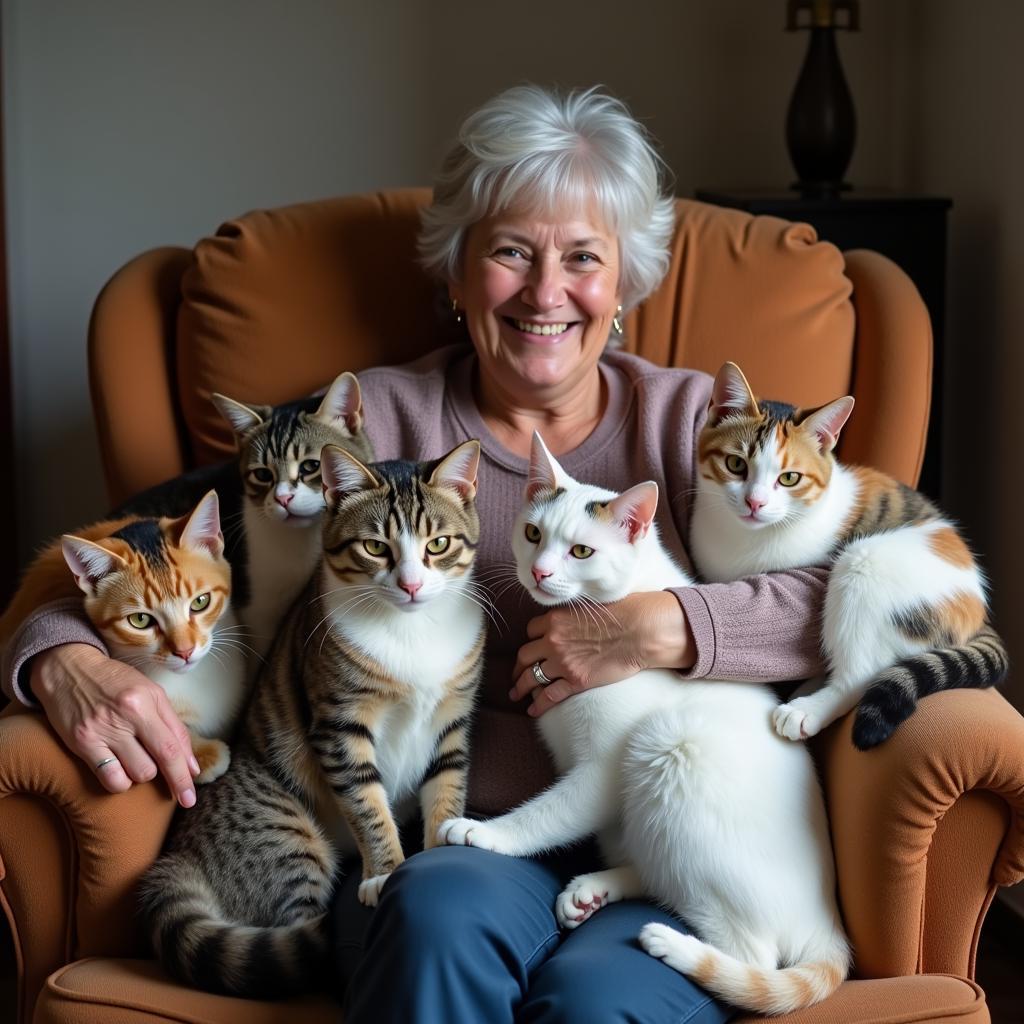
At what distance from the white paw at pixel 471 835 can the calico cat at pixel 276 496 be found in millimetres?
431

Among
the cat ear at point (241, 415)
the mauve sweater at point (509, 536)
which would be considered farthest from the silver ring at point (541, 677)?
the cat ear at point (241, 415)

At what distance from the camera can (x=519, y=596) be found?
198cm

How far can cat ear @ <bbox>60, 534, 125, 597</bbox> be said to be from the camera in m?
1.68

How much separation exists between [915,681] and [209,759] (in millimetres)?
997

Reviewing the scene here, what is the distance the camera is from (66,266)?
2949mm

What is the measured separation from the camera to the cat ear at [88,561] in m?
1.68

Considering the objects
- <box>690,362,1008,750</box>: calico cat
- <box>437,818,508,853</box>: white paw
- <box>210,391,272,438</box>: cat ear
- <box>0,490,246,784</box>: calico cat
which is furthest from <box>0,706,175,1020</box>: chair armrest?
<box>690,362,1008,750</box>: calico cat

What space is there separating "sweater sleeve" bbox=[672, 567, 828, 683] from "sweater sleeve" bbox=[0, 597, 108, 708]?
85 cm

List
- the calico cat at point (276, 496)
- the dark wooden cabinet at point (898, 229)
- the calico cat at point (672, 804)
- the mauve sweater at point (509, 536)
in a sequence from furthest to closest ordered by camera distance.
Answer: the dark wooden cabinet at point (898, 229)
the calico cat at point (276, 496)
the mauve sweater at point (509, 536)
the calico cat at point (672, 804)

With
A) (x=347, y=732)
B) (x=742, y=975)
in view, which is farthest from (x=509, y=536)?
(x=742, y=975)

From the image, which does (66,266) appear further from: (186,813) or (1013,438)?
(1013,438)

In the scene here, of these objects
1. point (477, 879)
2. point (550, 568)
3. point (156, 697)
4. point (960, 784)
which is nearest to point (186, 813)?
point (156, 697)

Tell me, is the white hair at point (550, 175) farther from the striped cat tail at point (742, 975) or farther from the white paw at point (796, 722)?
the striped cat tail at point (742, 975)

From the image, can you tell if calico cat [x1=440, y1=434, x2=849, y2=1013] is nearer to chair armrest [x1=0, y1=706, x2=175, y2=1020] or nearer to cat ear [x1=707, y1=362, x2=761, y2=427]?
cat ear [x1=707, y1=362, x2=761, y2=427]
